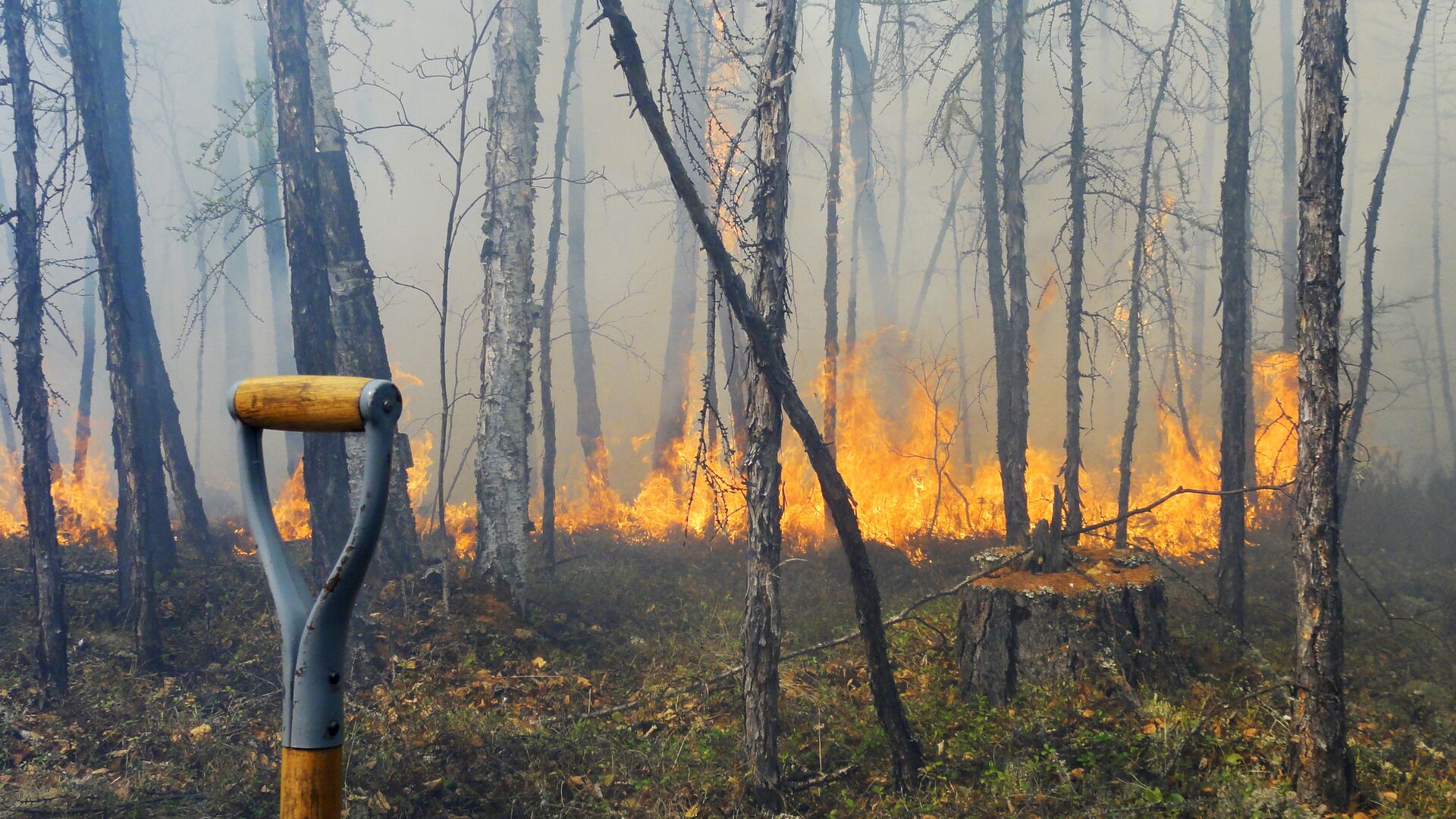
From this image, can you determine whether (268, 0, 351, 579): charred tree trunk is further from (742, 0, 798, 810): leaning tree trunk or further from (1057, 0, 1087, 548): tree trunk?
(1057, 0, 1087, 548): tree trunk

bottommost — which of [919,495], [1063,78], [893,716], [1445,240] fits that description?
[893,716]

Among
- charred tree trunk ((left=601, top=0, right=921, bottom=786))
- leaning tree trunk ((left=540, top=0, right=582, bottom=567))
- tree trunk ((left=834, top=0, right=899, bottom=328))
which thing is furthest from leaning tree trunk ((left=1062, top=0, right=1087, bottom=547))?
leaning tree trunk ((left=540, top=0, right=582, bottom=567))

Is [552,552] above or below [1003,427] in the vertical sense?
Result: below

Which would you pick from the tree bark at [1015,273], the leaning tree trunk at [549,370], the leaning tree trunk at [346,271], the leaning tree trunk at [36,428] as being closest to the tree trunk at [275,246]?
the leaning tree trunk at [549,370]

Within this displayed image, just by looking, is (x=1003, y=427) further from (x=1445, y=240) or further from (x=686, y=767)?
(x=1445, y=240)

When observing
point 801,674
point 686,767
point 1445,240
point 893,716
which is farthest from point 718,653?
point 1445,240

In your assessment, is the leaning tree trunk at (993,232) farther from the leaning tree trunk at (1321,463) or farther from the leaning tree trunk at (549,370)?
the leaning tree trunk at (549,370)

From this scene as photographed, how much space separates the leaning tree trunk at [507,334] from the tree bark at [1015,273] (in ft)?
20.8

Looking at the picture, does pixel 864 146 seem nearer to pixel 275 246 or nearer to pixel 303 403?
pixel 275 246

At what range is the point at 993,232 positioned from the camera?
12180mm

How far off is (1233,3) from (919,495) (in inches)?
352

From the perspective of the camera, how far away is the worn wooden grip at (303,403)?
1839mm

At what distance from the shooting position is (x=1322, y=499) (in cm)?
458

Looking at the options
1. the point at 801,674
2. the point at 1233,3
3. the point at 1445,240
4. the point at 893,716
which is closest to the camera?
the point at 893,716
